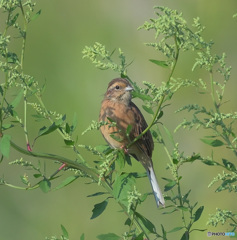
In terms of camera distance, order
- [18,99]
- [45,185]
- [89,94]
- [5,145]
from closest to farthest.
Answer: [5,145], [45,185], [18,99], [89,94]

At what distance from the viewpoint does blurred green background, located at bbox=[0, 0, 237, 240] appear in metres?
5.90

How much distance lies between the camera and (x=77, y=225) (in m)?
6.00

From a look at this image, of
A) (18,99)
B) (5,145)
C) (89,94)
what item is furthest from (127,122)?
(89,94)

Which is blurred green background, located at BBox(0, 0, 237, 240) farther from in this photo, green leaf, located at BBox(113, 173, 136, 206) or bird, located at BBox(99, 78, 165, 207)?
green leaf, located at BBox(113, 173, 136, 206)

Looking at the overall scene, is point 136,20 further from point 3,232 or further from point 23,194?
point 3,232

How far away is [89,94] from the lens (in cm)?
654

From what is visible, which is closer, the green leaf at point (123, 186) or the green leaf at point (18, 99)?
the green leaf at point (123, 186)

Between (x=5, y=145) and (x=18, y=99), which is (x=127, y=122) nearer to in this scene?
(x=18, y=99)

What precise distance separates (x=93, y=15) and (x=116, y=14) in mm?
264

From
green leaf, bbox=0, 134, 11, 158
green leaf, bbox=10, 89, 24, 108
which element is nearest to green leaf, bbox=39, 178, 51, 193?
green leaf, bbox=0, 134, 11, 158

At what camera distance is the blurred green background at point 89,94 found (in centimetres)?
590

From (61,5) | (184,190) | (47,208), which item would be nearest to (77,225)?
(47,208)

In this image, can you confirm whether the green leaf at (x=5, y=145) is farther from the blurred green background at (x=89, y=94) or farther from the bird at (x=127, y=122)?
the blurred green background at (x=89, y=94)

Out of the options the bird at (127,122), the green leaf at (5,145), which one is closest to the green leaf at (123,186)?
the green leaf at (5,145)
